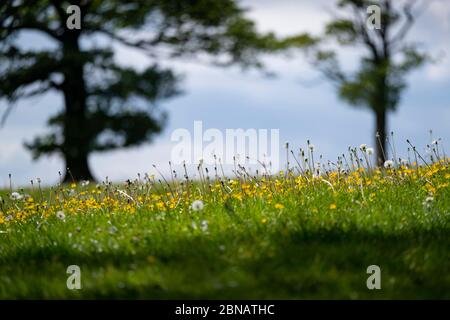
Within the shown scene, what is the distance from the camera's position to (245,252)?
5.26 meters

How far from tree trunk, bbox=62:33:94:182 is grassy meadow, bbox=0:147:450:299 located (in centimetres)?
1271

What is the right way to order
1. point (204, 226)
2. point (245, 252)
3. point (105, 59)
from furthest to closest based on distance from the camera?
point (105, 59) < point (204, 226) < point (245, 252)

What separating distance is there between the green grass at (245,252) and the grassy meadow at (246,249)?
11mm

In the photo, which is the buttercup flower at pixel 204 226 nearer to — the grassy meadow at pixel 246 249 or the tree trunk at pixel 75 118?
the grassy meadow at pixel 246 249

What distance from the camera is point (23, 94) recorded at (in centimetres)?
2114

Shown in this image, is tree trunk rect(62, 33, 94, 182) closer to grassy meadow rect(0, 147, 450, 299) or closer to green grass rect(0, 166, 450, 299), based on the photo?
grassy meadow rect(0, 147, 450, 299)

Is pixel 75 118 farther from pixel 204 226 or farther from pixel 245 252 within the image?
pixel 245 252

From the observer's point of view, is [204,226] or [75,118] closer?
[204,226]

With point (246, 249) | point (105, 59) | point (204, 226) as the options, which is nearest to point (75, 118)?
point (105, 59)

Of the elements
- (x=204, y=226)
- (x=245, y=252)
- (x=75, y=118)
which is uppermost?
(x=75, y=118)

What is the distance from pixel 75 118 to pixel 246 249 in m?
16.0

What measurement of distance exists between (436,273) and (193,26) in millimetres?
17745
